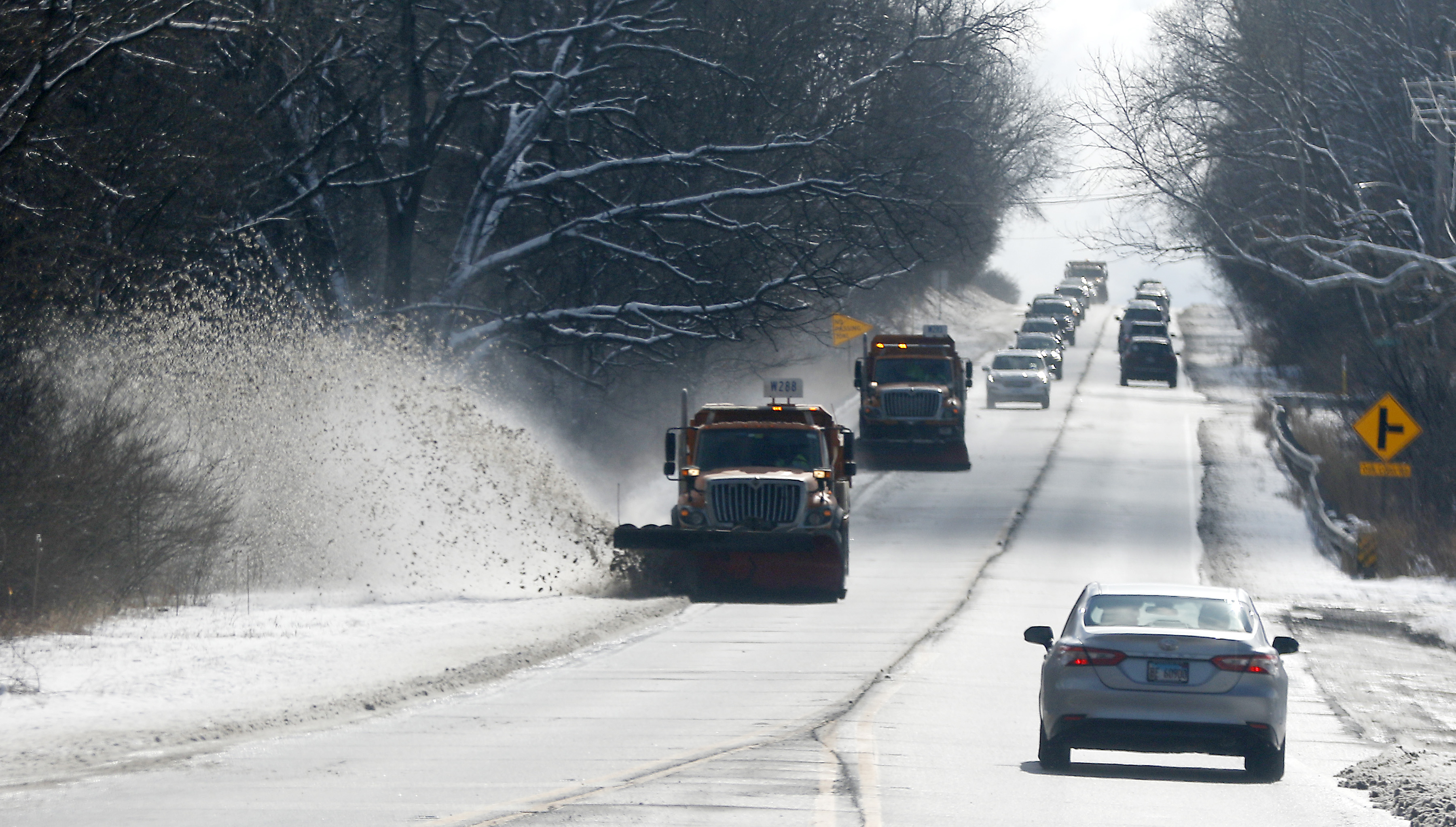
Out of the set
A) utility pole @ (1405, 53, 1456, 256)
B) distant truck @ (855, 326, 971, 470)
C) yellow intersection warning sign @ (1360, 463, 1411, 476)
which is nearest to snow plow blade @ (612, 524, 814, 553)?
yellow intersection warning sign @ (1360, 463, 1411, 476)

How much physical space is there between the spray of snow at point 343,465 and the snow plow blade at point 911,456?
486 inches

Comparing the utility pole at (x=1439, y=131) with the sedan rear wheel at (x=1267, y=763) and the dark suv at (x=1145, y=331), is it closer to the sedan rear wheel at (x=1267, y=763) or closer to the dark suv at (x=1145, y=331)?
the sedan rear wheel at (x=1267, y=763)

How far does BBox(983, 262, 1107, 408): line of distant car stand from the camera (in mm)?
58375

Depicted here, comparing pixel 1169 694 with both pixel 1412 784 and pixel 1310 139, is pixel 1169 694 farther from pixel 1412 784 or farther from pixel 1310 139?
pixel 1310 139

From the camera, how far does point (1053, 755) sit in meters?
11.9

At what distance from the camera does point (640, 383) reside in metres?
50.2

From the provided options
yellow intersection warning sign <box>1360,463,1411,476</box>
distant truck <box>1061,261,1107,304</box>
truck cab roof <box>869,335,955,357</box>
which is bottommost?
yellow intersection warning sign <box>1360,463,1411,476</box>

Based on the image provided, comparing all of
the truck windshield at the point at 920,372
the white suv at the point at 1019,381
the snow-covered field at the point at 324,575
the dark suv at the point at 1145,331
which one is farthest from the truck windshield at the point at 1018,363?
Answer: the snow-covered field at the point at 324,575

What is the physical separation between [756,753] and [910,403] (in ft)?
93.8

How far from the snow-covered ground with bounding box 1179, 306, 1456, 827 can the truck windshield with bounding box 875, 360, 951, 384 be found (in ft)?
21.6

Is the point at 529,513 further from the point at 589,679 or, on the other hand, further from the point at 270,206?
the point at 589,679

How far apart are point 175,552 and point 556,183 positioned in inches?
609

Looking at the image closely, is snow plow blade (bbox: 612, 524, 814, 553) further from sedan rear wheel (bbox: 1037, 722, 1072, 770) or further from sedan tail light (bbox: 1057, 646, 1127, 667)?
sedan tail light (bbox: 1057, 646, 1127, 667)

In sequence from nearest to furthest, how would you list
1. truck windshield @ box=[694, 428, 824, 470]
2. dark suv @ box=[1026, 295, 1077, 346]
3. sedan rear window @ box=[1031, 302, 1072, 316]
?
truck windshield @ box=[694, 428, 824, 470]
dark suv @ box=[1026, 295, 1077, 346]
sedan rear window @ box=[1031, 302, 1072, 316]
